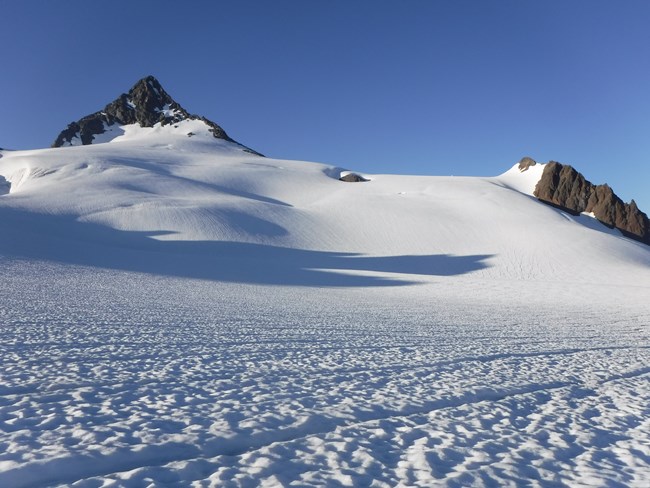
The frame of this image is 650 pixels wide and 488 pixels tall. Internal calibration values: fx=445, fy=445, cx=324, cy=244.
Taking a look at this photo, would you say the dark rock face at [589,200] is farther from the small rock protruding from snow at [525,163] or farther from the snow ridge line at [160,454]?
the snow ridge line at [160,454]

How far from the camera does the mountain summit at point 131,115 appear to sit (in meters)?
130

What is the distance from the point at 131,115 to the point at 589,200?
123377 mm

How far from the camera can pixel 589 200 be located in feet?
249

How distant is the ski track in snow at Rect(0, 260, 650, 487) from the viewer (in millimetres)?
4234

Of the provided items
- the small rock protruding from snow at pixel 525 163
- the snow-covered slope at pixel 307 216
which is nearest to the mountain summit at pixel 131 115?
the snow-covered slope at pixel 307 216

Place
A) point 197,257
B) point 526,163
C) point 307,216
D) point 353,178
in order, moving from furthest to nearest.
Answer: point 526,163 < point 353,178 < point 307,216 < point 197,257

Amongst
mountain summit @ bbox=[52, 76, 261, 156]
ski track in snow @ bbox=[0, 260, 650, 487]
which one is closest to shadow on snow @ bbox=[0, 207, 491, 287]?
ski track in snow @ bbox=[0, 260, 650, 487]

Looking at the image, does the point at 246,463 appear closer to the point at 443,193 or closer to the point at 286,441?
the point at 286,441

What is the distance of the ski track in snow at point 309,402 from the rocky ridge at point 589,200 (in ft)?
234

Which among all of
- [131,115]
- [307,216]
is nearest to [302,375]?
[307,216]

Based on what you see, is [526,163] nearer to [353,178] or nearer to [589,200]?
[589,200]

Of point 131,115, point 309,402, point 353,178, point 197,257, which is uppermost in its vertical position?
point 131,115

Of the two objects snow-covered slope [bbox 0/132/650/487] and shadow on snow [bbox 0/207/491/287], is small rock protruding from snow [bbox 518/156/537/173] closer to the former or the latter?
shadow on snow [bbox 0/207/491/287]

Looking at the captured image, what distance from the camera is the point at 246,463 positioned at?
4.25 meters
